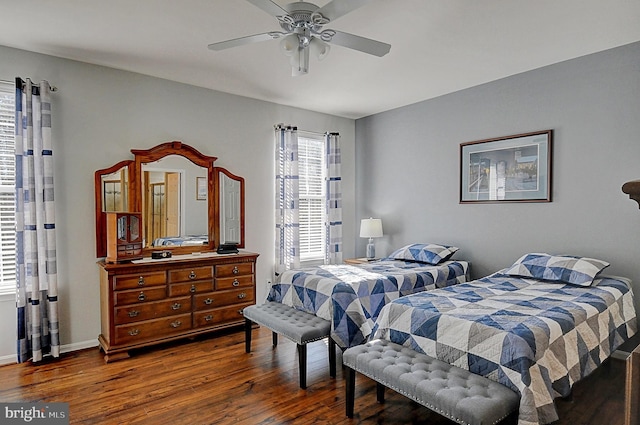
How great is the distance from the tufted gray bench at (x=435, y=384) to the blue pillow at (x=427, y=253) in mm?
1916

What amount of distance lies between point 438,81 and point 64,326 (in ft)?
14.7

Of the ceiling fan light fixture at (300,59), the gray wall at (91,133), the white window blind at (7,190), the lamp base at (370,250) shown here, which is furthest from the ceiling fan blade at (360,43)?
the lamp base at (370,250)

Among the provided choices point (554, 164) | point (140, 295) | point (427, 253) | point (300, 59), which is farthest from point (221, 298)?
point (554, 164)

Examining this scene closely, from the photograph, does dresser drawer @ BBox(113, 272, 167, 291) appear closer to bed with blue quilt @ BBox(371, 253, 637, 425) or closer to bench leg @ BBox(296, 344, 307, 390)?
bench leg @ BBox(296, 344, 307, 390)

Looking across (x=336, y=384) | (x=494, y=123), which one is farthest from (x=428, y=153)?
(x=336, y=384)

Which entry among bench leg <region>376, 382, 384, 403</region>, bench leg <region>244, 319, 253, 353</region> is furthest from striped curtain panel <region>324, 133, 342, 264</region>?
bench leg <region>376, 382, 384, 403</region>

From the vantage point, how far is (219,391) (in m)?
2.80

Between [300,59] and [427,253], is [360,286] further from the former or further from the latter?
[300,59]

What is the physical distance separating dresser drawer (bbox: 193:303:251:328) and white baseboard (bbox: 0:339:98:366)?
96 centimetres

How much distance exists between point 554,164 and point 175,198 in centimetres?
390

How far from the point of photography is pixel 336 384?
2908mm

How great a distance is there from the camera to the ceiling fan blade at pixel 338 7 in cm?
205

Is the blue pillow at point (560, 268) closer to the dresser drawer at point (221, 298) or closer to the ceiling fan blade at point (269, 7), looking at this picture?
the dresser drawer at point (221, 298)

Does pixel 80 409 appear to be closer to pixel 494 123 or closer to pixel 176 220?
pixel 176 220
